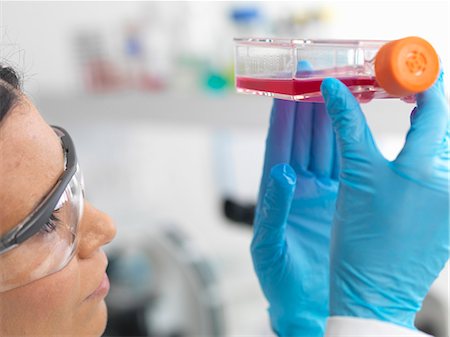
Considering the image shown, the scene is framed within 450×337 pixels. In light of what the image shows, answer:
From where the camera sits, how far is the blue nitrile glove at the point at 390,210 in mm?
653

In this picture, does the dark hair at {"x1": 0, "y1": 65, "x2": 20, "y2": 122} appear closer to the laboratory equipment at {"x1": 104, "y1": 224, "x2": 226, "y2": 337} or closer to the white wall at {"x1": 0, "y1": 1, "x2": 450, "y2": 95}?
the white wall at {"x1": 0, "y1": 1, "x2": 450, "y2": 95}

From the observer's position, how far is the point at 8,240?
66 cm

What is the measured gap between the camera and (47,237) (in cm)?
70

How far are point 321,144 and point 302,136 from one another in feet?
0.11

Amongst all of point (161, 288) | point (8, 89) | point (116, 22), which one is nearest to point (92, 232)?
point (8, 89)

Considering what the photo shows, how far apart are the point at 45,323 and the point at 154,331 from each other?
152 centimetres

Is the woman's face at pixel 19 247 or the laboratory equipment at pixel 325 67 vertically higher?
the laboratory equipment at pixel 325 67

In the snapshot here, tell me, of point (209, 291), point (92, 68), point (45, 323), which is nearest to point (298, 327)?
point (45, 323)

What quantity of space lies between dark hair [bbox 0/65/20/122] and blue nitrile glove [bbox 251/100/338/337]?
0.33 m

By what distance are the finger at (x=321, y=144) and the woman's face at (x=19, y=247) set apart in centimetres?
29

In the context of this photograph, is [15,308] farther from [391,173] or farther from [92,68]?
[92,68]

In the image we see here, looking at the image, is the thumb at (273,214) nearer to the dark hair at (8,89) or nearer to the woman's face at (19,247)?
the woman's face at (19,247)

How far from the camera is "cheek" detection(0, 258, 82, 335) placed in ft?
2.32

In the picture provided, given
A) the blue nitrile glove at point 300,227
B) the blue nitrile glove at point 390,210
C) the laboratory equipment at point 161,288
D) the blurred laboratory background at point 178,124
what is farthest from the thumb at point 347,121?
the laboratory equipment at point 161,288
